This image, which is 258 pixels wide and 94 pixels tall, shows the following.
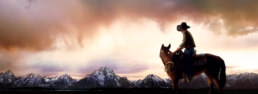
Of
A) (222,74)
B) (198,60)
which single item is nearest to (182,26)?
(198,60)

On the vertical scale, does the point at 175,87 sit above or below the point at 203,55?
below

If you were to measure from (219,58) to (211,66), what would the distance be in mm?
699

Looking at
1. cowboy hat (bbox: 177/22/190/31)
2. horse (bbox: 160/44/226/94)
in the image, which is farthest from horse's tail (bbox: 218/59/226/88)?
cowboy hat (bbox: 177/22/190/31)

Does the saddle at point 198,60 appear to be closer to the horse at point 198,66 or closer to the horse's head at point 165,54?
the horse at point 198,66

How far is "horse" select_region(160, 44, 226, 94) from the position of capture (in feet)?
41.3

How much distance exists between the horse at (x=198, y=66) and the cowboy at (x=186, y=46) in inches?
7.6

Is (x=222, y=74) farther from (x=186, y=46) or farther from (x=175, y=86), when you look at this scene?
(x=175, y=86)

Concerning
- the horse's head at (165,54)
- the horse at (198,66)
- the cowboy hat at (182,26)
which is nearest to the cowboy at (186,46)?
the cowboy hat at (182,26)

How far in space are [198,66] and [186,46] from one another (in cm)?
133

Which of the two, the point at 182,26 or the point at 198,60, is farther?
the point at 198,60

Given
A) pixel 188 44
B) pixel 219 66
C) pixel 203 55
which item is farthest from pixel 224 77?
pixel 188 44

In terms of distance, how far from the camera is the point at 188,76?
1281 centimetres

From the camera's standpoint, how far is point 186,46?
12.5 m

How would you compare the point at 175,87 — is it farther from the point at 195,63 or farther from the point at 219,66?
the point at 219,66
